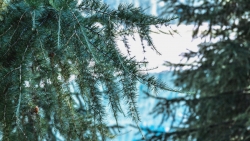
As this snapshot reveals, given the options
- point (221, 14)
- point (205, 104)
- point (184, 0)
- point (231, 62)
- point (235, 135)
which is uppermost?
point (184, 0)

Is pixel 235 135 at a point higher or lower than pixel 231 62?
lower

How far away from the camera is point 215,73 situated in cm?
483

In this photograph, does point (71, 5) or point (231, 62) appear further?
point (231, 62)

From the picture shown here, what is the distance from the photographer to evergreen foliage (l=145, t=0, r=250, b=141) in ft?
15.0

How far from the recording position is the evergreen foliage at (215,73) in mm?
4570

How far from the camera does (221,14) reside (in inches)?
181

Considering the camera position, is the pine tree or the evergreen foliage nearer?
the pine tree

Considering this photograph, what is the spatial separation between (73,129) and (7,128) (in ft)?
0.78

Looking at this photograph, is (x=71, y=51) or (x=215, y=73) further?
(x=215, y=73)

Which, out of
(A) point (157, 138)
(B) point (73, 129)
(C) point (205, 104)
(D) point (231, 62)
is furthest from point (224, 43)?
(B) point (73, 129)

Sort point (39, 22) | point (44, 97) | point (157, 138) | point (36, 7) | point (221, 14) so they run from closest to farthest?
point (36, 7), point (39, 22), point (44, 97), point (221, 14), point (157, 138)

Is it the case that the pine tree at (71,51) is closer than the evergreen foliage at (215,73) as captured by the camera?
Yes

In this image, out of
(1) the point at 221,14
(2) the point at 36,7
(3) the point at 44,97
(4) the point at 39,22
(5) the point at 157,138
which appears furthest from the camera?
(5) the point at 157,138

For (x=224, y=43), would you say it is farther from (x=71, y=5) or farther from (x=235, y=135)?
(x=71, y=5)
